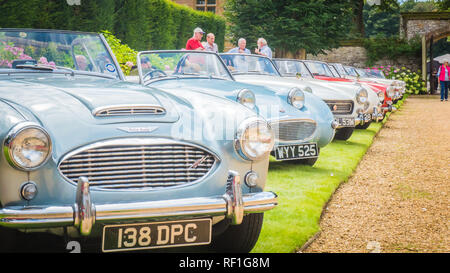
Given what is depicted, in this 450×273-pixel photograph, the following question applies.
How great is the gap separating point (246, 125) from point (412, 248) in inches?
63.0

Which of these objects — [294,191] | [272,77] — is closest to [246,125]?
[294,191]

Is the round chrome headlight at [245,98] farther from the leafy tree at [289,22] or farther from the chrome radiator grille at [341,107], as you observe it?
the leafy tree at [289,22]

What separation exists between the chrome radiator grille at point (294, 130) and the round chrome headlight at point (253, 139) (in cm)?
289

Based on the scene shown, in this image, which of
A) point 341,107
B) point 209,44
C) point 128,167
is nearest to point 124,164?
point 128,167

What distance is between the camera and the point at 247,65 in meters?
8.28

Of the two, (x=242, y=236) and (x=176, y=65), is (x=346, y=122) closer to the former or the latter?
(x=176, y=65)

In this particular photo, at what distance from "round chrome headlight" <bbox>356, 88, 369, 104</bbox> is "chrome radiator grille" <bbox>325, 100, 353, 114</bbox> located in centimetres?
18

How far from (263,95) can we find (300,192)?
4.62ft

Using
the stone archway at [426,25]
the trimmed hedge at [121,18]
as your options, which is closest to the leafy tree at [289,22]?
the trimmed hedge at [121,18]

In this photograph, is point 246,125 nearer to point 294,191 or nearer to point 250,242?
point 250,242

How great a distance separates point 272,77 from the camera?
800 centimetres

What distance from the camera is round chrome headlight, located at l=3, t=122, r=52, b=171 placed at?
2.73 m

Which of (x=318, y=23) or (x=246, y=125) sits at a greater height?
(x=318, y=23)

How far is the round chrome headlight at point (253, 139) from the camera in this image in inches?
131
